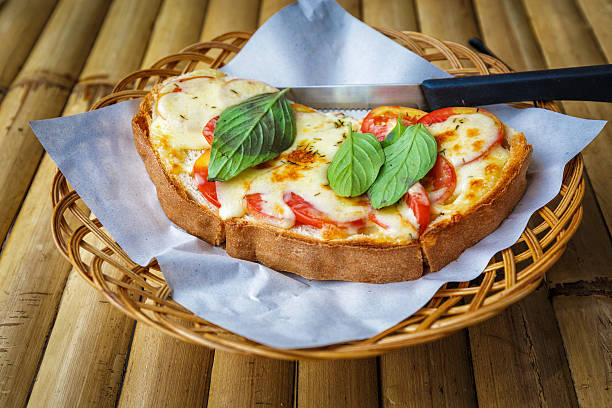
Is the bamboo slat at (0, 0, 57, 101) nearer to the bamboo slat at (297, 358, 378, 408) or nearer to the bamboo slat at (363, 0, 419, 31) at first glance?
the bamboo slat at (363, 0, 419, 31)

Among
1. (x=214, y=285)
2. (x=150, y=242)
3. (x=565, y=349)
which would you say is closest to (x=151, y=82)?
(x=150, y=242)

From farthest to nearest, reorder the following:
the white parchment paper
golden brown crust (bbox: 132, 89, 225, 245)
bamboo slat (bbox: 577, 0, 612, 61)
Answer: bamboo slat (bbox: 577, 0, 612, 61), golden brown crust (bbox: 132, 89, 225, 245), the white parchment paper

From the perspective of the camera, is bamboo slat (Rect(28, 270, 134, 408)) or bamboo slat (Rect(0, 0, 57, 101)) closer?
bamboo slat (Rect(28, 270, 134, 408))

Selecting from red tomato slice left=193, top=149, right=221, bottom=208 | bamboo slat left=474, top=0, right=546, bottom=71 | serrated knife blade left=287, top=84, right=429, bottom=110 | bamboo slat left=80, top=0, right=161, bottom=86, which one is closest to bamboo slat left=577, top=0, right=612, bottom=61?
bamboo slat left=474, top=0, right=546, bottom=71

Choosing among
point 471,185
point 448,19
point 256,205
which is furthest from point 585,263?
point 448,19

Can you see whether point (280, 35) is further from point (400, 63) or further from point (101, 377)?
point (101, 377)

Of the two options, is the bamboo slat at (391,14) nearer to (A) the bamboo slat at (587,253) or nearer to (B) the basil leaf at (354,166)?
(A) the bamboo slat at (587,253)
